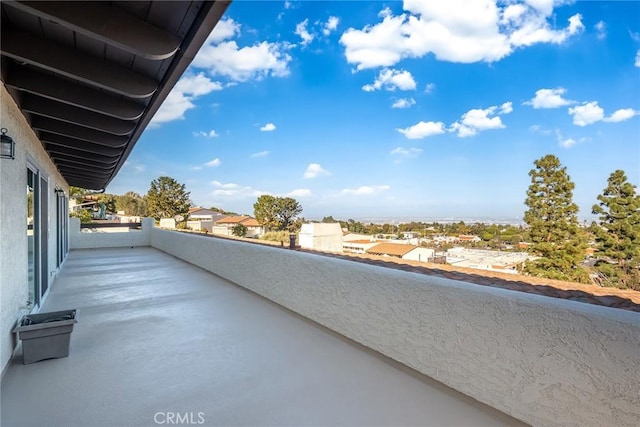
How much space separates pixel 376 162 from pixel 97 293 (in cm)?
3370

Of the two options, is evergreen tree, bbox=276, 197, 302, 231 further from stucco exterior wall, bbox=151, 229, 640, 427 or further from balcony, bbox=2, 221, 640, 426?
stucco exterior wall, bbox=151, 229, 640, 427

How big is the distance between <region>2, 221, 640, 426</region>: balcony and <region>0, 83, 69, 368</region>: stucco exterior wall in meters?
0.48

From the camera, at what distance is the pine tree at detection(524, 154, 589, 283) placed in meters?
18.7

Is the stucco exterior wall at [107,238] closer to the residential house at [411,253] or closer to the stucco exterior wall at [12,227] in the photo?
the residential house at [411,253]

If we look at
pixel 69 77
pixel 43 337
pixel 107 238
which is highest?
pixel 69 77

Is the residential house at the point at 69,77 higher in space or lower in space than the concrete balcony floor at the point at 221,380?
higher

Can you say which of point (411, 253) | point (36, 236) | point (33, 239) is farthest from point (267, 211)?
point (33, 239)

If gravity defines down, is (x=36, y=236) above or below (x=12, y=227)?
below

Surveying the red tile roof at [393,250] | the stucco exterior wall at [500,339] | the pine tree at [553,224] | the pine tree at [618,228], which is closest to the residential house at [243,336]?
the stucco exterior wall at [500,339]

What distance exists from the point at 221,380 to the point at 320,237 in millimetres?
10266

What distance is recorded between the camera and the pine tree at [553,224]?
18.7m

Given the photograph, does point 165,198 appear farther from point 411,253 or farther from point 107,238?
point 411,253

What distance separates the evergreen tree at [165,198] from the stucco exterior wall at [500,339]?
1337 inches

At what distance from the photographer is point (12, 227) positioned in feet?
9.84
